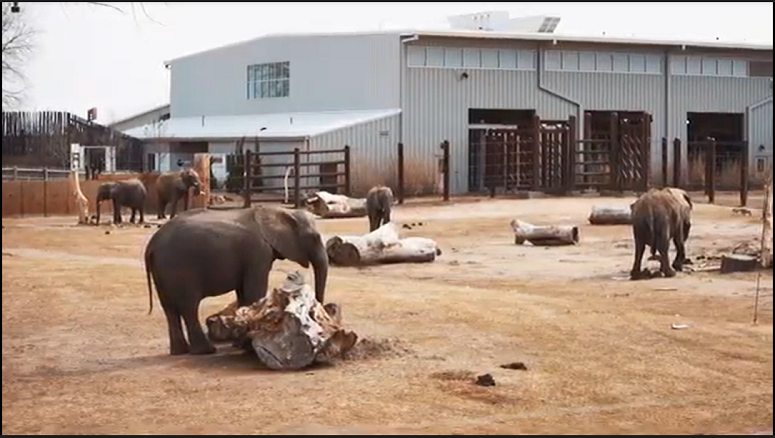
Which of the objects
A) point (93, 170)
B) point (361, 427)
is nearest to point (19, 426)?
point (361, 427)

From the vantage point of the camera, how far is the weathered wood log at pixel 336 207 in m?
34.3

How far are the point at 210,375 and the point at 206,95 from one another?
41859 mm

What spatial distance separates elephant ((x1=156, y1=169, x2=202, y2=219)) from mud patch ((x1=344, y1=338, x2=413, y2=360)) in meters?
23.6

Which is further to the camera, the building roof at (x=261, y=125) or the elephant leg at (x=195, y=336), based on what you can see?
the building roof at (x=261, y=125)

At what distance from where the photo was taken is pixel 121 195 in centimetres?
3353

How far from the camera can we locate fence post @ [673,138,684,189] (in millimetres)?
43219

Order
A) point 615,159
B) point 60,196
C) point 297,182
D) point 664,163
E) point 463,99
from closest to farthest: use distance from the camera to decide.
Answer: point 60,196 → point 297,182 → point 664,163 → point 615,159 → point 463,99

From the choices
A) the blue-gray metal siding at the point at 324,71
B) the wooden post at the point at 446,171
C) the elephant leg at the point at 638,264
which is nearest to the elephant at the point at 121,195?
the wooden post at the point at 446,171

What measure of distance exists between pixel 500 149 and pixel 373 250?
25.0 m

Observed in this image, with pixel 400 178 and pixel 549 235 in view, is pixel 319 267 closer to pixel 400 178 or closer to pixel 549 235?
pixel 549 235

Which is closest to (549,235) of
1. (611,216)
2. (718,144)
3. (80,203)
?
(611,216)

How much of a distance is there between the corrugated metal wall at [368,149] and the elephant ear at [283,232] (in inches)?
1186

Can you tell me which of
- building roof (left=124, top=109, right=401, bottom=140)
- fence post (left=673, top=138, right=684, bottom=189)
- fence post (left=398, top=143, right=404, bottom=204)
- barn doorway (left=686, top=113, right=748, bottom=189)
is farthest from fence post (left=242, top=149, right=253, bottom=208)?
barn doorway (left=686, top=113, right=748, bottom=189)

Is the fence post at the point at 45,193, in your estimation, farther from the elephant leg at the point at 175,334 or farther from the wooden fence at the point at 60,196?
the elephant leg at the point at 175,334
